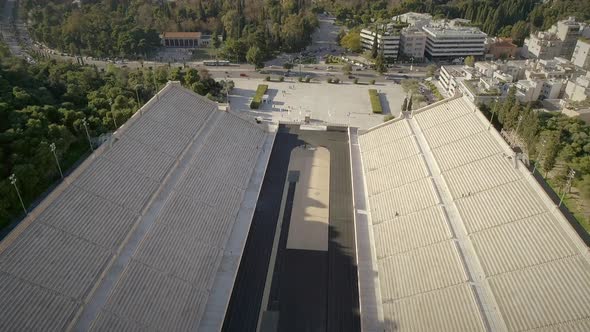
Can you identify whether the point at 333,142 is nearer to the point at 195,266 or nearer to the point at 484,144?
the point at 484,144

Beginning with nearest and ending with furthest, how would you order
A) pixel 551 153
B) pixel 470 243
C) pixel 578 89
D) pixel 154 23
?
pixel 470 243, pixel 551 153, pixel 578 89, pixel 154 23

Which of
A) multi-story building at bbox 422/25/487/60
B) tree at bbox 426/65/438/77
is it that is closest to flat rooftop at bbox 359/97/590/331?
tree at bbox 426/65/438/77

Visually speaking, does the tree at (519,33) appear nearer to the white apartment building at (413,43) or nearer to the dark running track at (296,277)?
the white apartment building at (413,43)

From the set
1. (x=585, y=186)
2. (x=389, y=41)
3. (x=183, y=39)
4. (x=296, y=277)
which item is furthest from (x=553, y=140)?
(x=183, y=39)

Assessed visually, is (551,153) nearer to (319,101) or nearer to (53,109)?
(319,101)

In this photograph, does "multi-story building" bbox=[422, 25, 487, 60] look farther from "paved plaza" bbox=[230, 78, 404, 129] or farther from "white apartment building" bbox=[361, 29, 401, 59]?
"paved plaza" bbox=[230, 78, 404, 129]

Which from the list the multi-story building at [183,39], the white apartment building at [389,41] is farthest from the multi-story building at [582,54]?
the multi-story building at [183,39]

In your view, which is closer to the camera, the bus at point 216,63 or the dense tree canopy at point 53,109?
the dense tree canopy at point 53,109

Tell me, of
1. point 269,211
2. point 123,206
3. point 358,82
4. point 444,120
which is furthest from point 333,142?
point 358,82
